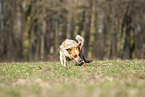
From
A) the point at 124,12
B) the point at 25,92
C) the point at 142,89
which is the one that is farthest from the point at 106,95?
the point at 124,12

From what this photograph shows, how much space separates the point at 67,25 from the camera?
3366 centimetres

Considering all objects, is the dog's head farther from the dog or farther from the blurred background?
the blurred background

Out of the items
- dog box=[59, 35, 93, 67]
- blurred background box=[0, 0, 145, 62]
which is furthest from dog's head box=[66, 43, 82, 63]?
blurred background box=[0, 0, 145, 62]

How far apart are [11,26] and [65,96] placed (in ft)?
105

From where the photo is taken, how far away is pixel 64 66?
14.4 meters

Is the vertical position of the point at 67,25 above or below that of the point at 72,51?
above

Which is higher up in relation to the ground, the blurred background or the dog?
the blurred background

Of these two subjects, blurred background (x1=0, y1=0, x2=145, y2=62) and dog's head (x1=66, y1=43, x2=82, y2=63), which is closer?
dog's head (x1=66, y1=43, x2=82, y2=63)

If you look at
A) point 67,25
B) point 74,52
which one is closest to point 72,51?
point 74,52

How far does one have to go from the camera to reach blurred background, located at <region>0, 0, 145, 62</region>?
91.2ft

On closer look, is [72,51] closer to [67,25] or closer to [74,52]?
[74,52]

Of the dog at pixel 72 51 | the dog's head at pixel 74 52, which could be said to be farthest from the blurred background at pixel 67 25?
the dog's head at pixel 74 52

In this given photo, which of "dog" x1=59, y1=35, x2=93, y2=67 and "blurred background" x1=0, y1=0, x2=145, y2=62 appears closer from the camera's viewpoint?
"dog" x1=59, y1=35, x2=93, y2=67

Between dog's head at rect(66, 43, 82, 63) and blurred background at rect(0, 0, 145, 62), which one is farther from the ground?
blurred background at rect(0, 0, 145, 62)
